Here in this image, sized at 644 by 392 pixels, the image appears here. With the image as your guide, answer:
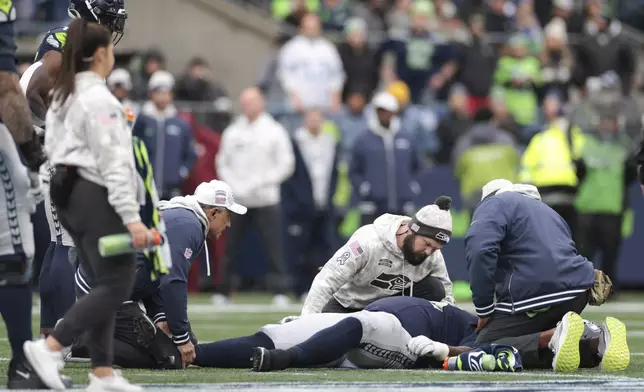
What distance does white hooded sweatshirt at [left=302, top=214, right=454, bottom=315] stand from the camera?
30.6ft

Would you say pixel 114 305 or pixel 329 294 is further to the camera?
pixel 329 294

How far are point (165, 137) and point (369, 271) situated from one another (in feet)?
23.6

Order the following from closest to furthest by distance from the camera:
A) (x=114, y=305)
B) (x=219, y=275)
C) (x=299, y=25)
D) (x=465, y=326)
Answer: (x=114, y=305)
(x=465, y=326)
(x=219, y=275)
(x=299, y=25)

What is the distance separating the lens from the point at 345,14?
66.5 feet

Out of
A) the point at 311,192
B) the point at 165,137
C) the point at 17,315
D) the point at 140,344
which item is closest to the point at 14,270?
the point at 17,315

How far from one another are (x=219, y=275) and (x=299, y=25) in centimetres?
405

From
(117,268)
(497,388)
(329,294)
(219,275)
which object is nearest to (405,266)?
(329,294)

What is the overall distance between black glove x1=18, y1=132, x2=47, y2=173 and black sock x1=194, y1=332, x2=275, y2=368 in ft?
5.92

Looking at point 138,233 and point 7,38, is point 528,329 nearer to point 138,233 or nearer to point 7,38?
point 138,233

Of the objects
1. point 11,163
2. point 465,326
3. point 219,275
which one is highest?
point 11,163

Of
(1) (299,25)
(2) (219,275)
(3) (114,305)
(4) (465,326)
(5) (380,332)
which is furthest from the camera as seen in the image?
(1) (299,25)

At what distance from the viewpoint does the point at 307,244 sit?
16.8 metres

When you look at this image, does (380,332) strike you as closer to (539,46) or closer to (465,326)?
(465,326)

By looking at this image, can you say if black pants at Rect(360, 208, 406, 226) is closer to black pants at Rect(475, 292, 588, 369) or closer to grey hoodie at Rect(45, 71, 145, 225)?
black pants at Rect(475, 292, 588, 369)
